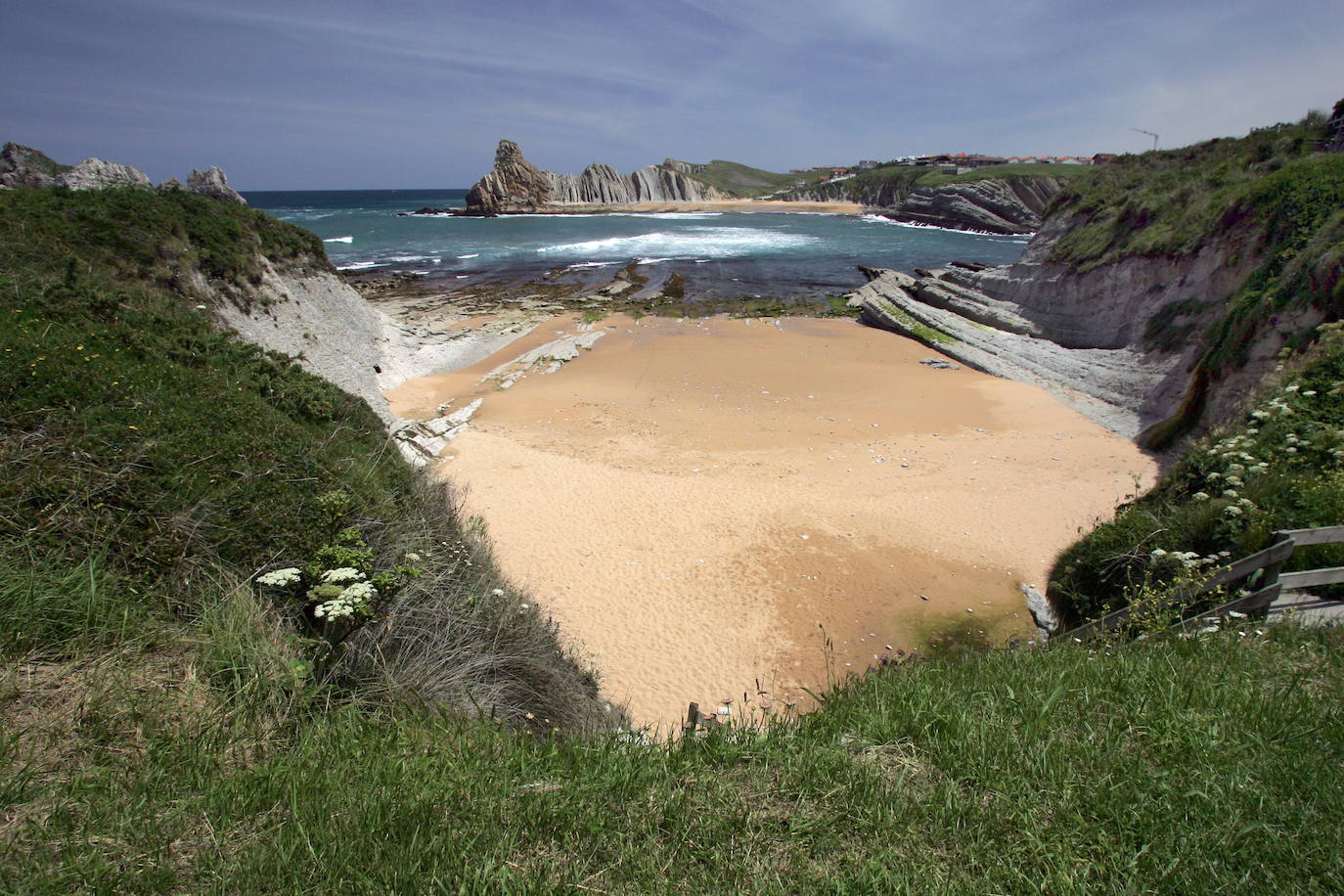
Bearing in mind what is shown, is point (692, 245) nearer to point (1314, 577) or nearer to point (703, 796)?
point (1314, 577)

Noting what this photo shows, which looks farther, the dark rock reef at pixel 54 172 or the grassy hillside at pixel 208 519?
the dark rock reef at pixel 54 172

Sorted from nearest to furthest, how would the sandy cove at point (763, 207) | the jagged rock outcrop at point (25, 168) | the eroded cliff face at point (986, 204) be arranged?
the jagged rock outcrop at point (25, 168) < the eroded cliff face at point (986, 204) < the sandy cove at point (763, 207)

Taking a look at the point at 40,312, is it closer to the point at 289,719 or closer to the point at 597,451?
the point at 289,719

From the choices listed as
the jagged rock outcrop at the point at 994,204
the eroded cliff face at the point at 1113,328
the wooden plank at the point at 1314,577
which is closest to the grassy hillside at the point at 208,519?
the wooden plank at the point at 1314,577

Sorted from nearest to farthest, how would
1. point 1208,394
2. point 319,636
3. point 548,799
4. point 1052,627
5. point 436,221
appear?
point 548,799, point 319,636, point 1052,627, point 1208,394, point 436,221

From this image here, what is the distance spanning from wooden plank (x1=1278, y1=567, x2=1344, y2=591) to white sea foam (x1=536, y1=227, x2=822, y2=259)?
56156 millimetres

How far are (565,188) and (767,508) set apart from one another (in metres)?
139

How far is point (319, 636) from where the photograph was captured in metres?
4.66

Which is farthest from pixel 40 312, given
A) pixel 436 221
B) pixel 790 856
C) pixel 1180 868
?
pixel 436 221

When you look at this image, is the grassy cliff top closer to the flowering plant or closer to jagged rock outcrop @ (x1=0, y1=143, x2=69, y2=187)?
the flowering plant

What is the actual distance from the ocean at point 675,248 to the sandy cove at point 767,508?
23.3m

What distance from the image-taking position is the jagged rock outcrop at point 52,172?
929 inches

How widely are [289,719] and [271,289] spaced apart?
62.4 feet

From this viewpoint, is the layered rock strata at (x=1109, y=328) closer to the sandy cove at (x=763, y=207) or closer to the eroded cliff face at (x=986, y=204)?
the eroded cliff face at (x=986, y=204)
